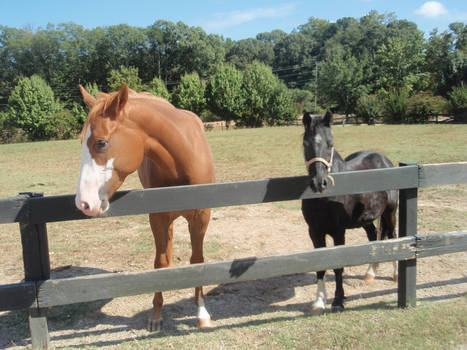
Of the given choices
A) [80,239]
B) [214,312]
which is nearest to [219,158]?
[80,239]

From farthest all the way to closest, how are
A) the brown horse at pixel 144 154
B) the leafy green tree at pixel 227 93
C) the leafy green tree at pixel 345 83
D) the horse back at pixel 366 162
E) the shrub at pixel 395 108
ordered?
the leafy green tree at pixel 345 83
the leafy green tree at pixel 227 93
the shrub at pixel 395 108
the horse back at pixel 366 162
the brown horse at pixel 144 154

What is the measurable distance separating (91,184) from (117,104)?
0.59 metres

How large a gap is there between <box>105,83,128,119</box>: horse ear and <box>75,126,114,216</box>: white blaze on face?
183 mm

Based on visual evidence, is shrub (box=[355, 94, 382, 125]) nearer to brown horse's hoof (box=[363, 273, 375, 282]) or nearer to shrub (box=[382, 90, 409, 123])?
shrub (box=[382, 90, 409, 123])

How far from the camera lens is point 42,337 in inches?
102

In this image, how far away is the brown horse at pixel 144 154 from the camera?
7.49 feet

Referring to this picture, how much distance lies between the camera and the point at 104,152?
2318mm

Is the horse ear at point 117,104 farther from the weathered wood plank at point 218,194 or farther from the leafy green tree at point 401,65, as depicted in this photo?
the leafy green tree at point 401,65

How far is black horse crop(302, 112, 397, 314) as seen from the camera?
9.41ft

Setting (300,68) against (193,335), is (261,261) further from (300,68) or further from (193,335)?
(300,68)

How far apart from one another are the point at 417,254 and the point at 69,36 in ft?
238

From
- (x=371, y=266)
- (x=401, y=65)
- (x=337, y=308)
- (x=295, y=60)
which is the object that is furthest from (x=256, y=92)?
(x=295, y=60)

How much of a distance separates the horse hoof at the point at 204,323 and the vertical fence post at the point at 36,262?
1.29m

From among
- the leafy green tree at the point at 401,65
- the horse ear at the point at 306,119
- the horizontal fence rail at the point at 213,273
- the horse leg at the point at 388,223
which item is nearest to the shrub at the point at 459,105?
the leafy green tree at the point at 401,65
